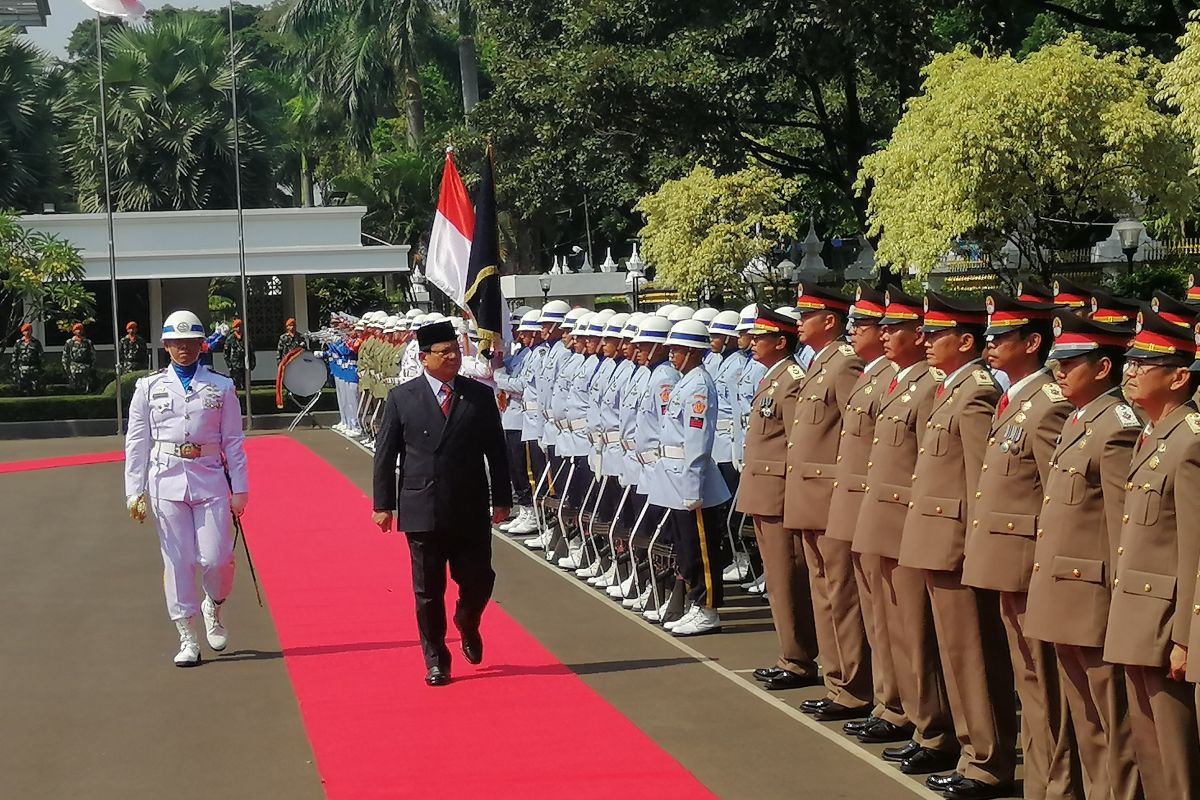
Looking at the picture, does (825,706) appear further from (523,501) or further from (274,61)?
(274,61)

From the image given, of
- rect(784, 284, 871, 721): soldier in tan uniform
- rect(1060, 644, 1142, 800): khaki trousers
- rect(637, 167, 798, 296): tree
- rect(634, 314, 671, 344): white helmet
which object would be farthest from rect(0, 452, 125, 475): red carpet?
rect(1060, 644, 1142, 800): khaki trousers

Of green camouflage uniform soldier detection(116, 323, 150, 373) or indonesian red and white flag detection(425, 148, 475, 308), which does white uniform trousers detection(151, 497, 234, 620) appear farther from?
green camouflage uniform soldier detection(116, 323, 150, 373)

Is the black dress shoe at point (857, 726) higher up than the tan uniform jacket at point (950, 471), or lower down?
lower down

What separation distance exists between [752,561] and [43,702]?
5619 mm

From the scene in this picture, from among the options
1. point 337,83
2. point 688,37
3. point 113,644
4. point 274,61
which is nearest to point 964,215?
point 688,37

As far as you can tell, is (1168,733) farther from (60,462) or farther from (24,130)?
(24,130)

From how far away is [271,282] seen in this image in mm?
43594

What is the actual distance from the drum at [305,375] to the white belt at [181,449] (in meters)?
23.9

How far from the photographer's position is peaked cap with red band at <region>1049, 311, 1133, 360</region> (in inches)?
253

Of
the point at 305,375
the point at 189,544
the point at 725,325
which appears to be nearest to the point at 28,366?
the point at 305,375

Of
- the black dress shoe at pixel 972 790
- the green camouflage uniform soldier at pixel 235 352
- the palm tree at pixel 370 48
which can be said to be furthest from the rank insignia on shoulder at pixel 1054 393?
the palm tree at pixel 370 48

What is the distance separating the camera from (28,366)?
36.6m

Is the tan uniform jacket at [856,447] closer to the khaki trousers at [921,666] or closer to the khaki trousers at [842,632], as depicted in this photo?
the khaki trousers at [842,632]

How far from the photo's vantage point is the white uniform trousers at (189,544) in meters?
10.6
